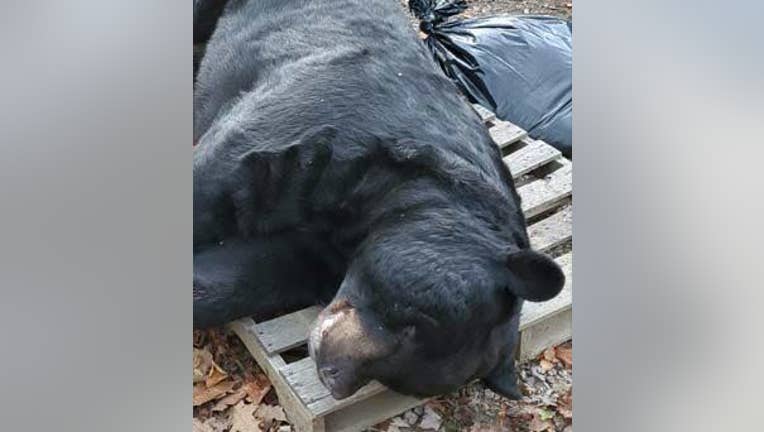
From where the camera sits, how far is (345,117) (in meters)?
2.81

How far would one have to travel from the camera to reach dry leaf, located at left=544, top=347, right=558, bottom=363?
281 cm

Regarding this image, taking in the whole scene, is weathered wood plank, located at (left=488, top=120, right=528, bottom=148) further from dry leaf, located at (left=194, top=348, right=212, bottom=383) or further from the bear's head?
dry leaf, located at (left=194, top=348, right=212, bottom=383)

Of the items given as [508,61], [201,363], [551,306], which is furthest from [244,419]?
[508,61]

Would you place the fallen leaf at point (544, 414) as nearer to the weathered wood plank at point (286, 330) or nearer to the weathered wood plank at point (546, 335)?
the weathered wood plank at point (546, 335)

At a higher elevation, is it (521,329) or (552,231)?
(552,231)

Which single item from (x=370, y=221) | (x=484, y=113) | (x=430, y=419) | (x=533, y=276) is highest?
(x=484, y=113)

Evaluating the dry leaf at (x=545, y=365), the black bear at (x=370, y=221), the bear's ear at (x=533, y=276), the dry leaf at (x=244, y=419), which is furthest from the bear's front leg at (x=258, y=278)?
the dry leaf at (x=545, y=365)

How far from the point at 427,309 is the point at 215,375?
2.11 ft

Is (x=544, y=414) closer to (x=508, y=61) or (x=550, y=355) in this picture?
(x=550, y=355)

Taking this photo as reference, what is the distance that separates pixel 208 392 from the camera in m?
2.64

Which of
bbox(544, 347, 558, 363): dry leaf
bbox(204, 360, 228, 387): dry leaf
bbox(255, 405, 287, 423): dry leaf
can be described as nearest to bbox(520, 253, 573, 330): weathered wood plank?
bbox(544, 347, 558, 363): dry leaf
